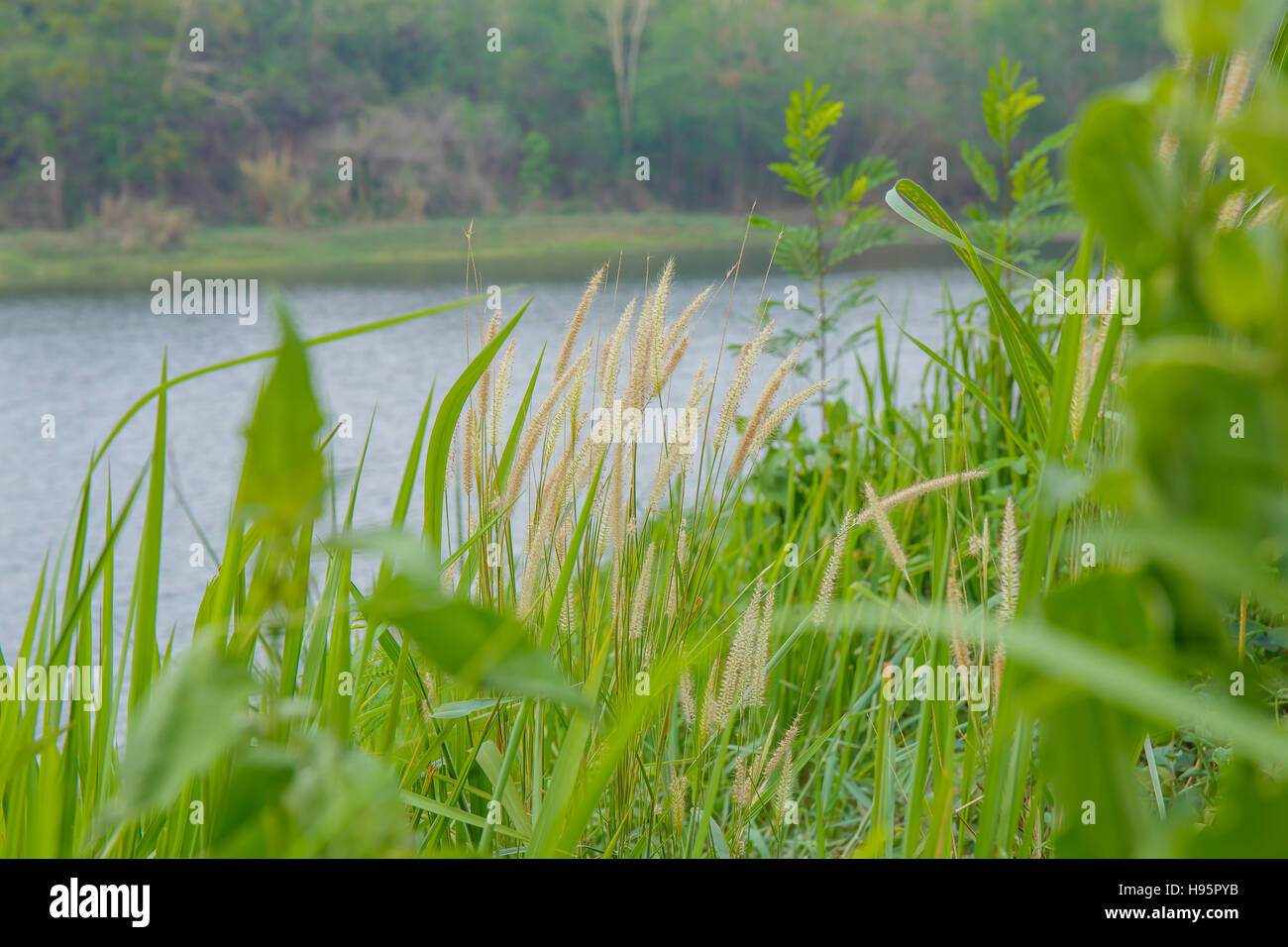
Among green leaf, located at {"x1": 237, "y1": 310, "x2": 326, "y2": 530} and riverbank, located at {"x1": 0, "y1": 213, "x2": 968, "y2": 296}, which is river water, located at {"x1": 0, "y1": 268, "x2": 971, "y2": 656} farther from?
green leaf, located at {"x1": 237, "y1": 310, "x2": 326, "y2": 530}

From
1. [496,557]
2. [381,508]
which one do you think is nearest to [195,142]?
[381,508]

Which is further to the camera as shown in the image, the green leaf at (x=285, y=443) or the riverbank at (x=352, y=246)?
the riverbank at (x=352, y=246)

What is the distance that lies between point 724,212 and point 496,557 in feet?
19.9

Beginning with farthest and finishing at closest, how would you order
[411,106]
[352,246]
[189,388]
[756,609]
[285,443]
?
[411,106] < [352,246] < [189,388] < [756,609] < [285,443]

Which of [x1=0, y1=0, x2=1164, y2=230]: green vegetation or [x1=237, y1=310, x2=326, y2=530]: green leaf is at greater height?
[x1=0, y1=0, x2=1164, y2=230]: green vegetation

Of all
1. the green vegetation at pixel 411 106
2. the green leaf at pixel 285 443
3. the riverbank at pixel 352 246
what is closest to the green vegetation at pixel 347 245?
the riverbank at pixel 352 246

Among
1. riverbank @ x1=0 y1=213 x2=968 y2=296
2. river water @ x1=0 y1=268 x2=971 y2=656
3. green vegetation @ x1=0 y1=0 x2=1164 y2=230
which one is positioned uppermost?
green vegetation @ x1=0 y1=0 x2=1164 y2=230

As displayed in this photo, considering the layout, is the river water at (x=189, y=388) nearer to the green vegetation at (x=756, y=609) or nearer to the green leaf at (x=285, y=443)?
the green vegetation at (x=756, y=609)

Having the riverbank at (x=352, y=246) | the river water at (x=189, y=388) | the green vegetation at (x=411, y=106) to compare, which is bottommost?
the river water at (x=189, y=388)

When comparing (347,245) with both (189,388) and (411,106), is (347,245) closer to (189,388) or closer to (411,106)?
(411,106)

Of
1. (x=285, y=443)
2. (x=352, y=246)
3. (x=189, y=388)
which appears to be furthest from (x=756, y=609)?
(x=352, y=246)

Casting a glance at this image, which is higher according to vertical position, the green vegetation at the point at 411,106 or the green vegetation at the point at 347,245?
the green vegetation at the point at 411,106

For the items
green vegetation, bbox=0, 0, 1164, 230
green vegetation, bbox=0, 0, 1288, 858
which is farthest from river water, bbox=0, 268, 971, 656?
green vegetation, bbox=0, 0, 1164, 230
